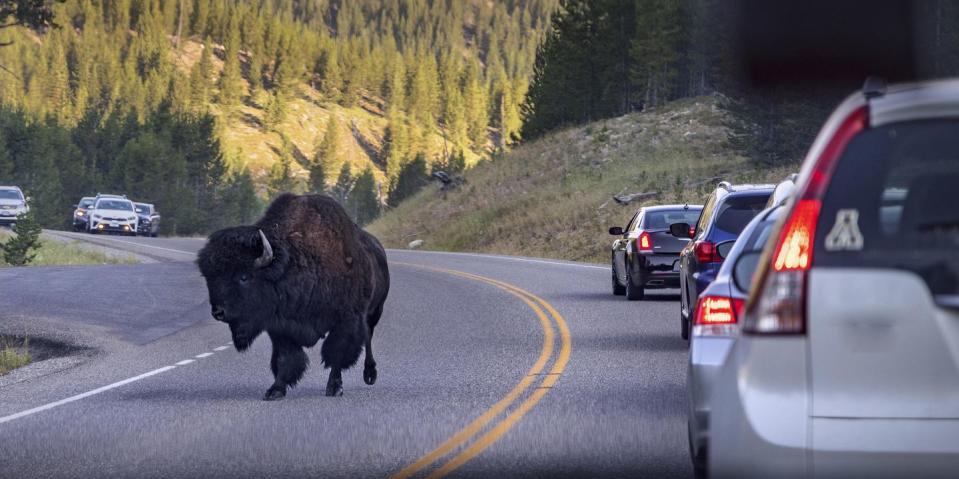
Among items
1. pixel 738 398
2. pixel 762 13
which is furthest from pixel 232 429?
pixel 762 13

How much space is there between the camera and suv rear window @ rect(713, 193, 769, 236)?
50.9 ft

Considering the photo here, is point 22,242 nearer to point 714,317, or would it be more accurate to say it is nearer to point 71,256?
point 71,256

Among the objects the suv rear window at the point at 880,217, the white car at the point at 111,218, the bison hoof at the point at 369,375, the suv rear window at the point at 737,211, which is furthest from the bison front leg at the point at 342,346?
the white car at the point at 111,218

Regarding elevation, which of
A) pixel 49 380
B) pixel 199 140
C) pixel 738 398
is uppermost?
pixel 199 140

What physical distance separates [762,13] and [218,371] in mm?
82968

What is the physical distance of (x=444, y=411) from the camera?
10961 millimetres

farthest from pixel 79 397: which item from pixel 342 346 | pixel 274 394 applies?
pixel 342 346

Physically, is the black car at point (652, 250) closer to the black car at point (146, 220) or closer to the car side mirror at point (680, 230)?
the car side mirror at point (680, 230)

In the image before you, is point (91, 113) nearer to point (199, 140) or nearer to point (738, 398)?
point (199, 140)

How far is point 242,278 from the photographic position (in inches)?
453

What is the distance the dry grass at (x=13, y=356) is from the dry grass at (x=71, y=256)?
22305 millimetres

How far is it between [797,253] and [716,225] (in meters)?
11.0

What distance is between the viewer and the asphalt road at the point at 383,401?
342 inches

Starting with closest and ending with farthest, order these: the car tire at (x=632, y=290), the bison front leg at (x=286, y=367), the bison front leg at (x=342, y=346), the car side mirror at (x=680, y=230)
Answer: the bison front leg at (x=286, y=367), the bison front leg at (x=342, y=346), the car side mirror at (x=680, y=230), the car tire at (x=632, y=290)
